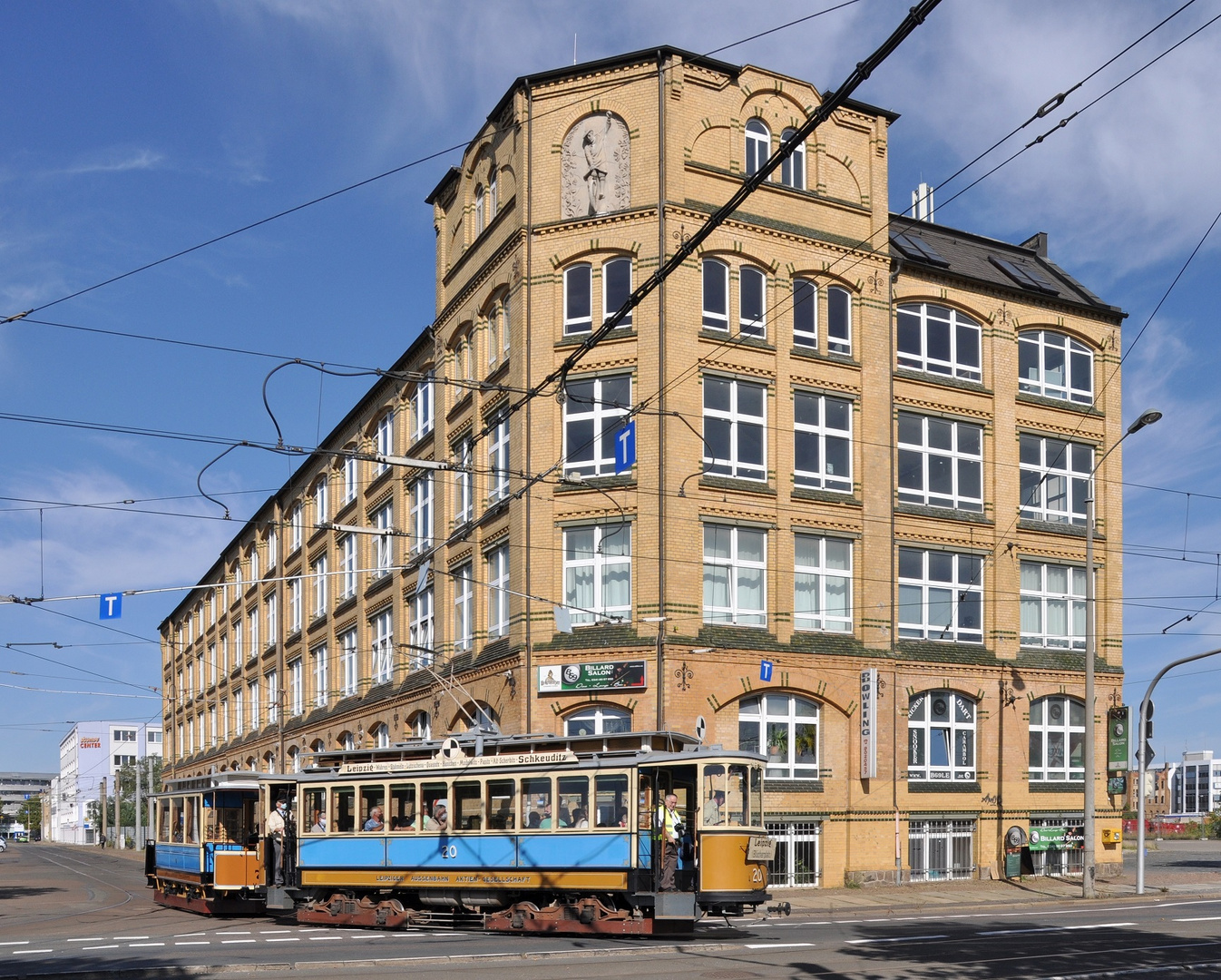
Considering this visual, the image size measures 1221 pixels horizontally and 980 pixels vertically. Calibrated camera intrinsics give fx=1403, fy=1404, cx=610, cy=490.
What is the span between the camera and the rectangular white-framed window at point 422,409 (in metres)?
43.9

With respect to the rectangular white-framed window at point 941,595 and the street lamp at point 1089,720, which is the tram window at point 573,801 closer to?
the street lamp at point 1089,720

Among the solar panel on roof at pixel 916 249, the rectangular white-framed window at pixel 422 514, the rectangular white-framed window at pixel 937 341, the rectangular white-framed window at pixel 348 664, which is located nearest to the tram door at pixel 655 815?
the rectangular white-framed window at pixel 937 341

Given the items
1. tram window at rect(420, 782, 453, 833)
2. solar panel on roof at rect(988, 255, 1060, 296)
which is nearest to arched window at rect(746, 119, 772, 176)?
solar panel on roof at rect(988, 255, 1060, 296)

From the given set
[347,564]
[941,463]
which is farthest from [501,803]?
[347,564]

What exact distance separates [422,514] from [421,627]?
361 centimetres

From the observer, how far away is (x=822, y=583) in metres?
36.0

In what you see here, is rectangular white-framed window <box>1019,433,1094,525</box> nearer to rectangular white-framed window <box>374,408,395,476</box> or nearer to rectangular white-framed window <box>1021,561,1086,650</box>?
Result: rectangular white-framed window <box>1021,561,1086,650</box>

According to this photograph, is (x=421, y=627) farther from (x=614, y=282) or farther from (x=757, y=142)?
(x=757, y=142)

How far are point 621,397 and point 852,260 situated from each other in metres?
7.84

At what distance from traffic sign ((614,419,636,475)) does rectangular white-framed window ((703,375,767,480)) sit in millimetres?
1809

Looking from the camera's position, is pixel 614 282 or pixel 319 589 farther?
pixel 319 589

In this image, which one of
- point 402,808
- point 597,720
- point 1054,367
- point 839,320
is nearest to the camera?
point 402,808

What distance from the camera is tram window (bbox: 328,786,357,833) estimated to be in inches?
1032

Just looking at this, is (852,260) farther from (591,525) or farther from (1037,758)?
(1037,758)
